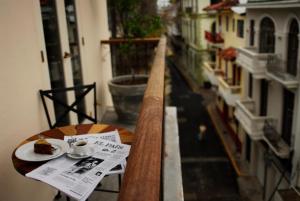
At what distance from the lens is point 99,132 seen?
2553 millimetres

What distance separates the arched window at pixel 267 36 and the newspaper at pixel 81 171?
32.2 ft

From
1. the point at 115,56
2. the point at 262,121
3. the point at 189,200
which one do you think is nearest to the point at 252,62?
the point at 262,121

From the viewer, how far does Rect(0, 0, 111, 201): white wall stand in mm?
2559

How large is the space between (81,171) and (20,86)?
129cm

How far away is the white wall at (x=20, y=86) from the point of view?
2559 millimetres

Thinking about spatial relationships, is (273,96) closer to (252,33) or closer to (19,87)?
(252,33)

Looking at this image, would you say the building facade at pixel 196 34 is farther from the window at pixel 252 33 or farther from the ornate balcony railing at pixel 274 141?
the ornate balcony railing at pixel 274 141

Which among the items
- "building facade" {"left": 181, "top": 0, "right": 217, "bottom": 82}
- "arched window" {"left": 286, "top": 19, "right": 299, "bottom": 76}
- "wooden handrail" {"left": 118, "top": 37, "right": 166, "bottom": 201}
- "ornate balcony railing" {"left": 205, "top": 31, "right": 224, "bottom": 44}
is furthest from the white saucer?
"building facade" {"left": 181, "top": 0, "right": 217, "bottom": 82}

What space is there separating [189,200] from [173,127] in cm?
774

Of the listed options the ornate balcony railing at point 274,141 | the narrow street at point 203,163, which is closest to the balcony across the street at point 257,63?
the ornate balcony railing at point 274,141

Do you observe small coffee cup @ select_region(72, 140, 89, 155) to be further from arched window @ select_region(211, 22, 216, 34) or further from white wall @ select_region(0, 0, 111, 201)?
arched window @ select_region(211, 22, 216, 34)

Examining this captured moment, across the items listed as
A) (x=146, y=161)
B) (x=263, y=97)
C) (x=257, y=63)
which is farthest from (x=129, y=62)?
(x=263, y=97)

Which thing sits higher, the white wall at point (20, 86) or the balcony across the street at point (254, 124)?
the white wall at point (20, 86)

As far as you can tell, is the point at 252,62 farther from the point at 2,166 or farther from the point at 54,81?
the point at 2,166
